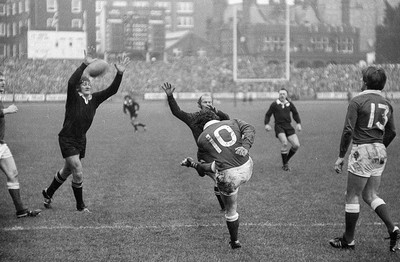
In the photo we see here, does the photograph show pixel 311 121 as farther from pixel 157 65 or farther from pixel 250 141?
pixel 250 141

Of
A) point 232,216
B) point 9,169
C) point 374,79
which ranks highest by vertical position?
point 374,79

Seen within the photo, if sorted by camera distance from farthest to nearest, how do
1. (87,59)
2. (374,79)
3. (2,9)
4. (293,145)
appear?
1. (293,145)
2. (2,9)
3. (87,59)
4. (374,79)

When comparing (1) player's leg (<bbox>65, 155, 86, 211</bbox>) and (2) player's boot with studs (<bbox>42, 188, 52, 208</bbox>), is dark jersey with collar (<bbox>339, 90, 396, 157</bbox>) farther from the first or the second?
(2) player's boot with studs (<bbox>42, 188, 52, 208</bbox>)

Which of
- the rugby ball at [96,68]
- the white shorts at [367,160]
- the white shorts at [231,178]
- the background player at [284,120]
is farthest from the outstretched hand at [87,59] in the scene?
the background player at [284,120]

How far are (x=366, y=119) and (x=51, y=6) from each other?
933 cm

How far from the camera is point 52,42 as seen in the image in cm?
2030

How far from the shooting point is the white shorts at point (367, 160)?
628 cm

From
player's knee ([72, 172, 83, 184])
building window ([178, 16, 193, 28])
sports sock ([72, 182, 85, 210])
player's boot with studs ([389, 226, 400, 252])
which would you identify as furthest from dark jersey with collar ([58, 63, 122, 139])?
building window ([178, 16, 193, 28])

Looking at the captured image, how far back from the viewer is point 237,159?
21.1 ft

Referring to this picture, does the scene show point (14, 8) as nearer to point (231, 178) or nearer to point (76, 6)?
point (76, 6)

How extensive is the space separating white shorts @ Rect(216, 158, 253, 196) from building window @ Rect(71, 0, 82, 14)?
6.98m

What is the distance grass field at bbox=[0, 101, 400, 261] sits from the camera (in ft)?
21.4

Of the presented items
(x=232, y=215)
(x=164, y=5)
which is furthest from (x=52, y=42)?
(x=164, y=5)

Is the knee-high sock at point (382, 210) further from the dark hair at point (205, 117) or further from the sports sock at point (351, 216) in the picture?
the dark hair at point (205, 117)
